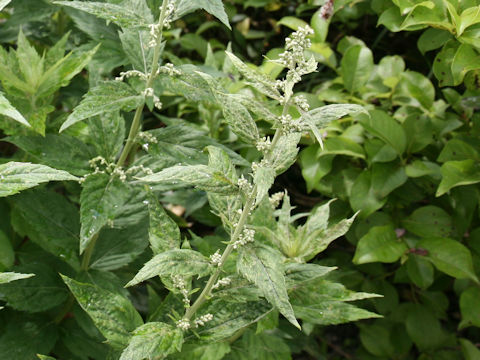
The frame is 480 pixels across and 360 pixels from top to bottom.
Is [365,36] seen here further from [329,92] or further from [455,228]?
[455,228]

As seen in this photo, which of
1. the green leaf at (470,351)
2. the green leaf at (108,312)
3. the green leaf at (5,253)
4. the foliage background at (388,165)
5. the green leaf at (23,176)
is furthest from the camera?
the green leaf at (470,351)

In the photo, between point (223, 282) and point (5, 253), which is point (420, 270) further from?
point (5, 253)

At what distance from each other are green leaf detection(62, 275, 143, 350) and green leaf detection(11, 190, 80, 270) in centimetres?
36

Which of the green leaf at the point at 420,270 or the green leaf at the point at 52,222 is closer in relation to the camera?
the green leaf at the point at 52,222

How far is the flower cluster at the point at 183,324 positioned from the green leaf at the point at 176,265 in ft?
0.46

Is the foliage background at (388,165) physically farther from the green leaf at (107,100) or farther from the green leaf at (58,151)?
the green leaf at (107,100)

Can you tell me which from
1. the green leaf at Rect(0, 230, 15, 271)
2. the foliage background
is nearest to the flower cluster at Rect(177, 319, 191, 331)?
the foliage background

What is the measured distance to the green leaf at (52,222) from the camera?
5.11ft

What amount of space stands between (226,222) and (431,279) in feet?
3.15

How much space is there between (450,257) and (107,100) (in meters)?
1.16

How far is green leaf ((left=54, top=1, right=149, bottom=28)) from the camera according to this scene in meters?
1.25

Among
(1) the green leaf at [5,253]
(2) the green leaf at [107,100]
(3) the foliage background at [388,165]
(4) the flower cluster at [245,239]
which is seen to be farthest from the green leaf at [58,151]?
(4) the flower cluster at [245,239]

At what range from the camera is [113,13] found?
1268 mm

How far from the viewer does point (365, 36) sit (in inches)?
101
